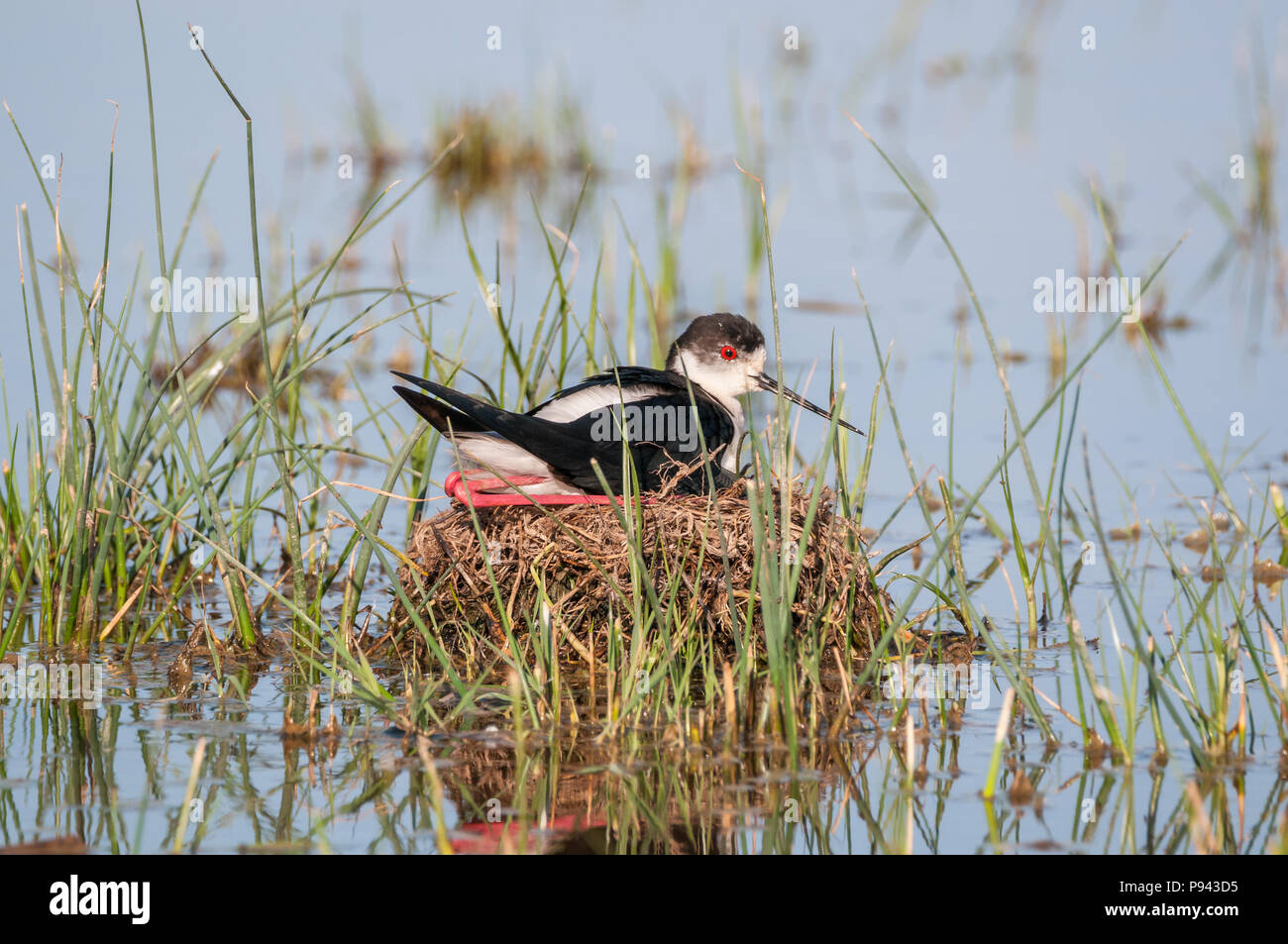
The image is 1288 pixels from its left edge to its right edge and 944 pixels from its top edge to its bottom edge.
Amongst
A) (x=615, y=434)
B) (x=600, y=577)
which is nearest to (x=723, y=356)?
(x=615, y=434)

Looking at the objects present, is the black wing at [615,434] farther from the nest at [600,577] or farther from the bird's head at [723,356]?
the bird's head at [723,356]

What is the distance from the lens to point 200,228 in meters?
11.3

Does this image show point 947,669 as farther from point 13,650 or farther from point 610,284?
point 610,284

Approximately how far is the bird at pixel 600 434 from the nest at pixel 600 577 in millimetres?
157

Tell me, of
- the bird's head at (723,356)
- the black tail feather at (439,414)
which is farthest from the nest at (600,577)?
the bird's head at (723,356)

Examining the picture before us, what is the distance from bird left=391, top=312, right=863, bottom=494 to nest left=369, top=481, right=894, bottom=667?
16cm

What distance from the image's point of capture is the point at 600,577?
5082 millimetres

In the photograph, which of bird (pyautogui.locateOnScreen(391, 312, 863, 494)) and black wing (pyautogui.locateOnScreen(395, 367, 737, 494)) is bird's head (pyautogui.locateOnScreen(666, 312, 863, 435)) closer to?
bird (pyautogui.locateOnScreen(391, 312, 863, 494))

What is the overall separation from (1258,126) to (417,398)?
26.9 feet

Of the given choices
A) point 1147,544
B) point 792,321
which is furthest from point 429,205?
point 1147,544

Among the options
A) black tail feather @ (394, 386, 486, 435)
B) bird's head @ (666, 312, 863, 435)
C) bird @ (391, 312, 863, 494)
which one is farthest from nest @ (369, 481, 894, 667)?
bird's head @ (666, 312, 863, 435)

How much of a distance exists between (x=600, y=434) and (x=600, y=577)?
0.62 metres

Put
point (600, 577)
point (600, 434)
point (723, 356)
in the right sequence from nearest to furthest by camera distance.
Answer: point (600, 577), point (600, 434), point (723, 356)

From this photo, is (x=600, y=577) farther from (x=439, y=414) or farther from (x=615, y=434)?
(x=439, y=414)
